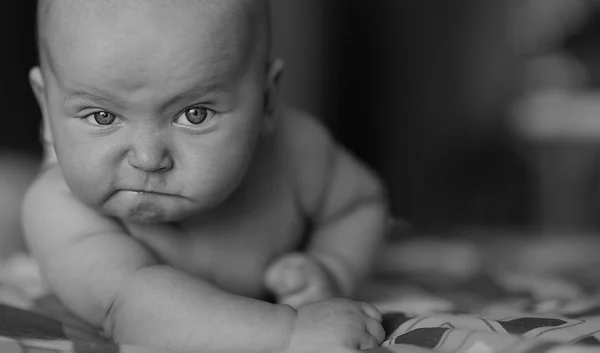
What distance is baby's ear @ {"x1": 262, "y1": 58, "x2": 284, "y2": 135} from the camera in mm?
798

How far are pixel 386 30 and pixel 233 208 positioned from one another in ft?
10.8

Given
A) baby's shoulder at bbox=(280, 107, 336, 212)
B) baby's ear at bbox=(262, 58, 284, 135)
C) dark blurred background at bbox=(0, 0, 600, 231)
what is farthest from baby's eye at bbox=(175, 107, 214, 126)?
dark blurred background at bbox=(0, 0, 600, 231)

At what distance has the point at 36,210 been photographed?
2.60 ft

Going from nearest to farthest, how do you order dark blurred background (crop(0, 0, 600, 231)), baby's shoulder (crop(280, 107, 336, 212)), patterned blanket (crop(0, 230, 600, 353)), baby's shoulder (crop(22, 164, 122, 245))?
patterned blanket (crop(0, 230, 600, 353)) < baby's shoulder (crop(22, 164, 122, 245)) < baby's shoulder (crop(280, 107, 336, 212)) < dark blurred background (crop(0, 0, 600, 231))

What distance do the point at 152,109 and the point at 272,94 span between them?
6.9 inches

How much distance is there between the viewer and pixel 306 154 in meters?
0.93

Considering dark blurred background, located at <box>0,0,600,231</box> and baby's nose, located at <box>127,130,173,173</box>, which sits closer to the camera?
baby's nose, located at <box>127,130,173,173</box>

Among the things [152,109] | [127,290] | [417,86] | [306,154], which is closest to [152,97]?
[152,109]

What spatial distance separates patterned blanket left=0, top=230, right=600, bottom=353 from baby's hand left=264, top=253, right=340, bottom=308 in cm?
7

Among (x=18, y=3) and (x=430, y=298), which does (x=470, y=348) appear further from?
(x=18, y=3)

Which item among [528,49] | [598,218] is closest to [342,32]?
[528,49]

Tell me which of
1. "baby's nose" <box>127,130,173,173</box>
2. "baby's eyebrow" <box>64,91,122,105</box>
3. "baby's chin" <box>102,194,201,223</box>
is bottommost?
"baby's chin" <box>102,194,201,223</box>

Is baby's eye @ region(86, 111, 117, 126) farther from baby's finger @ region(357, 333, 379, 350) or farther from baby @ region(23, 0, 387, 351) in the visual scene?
baby's finger @ region(357, 333, 379, 350)

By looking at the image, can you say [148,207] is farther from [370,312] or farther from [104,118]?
[370,312]
